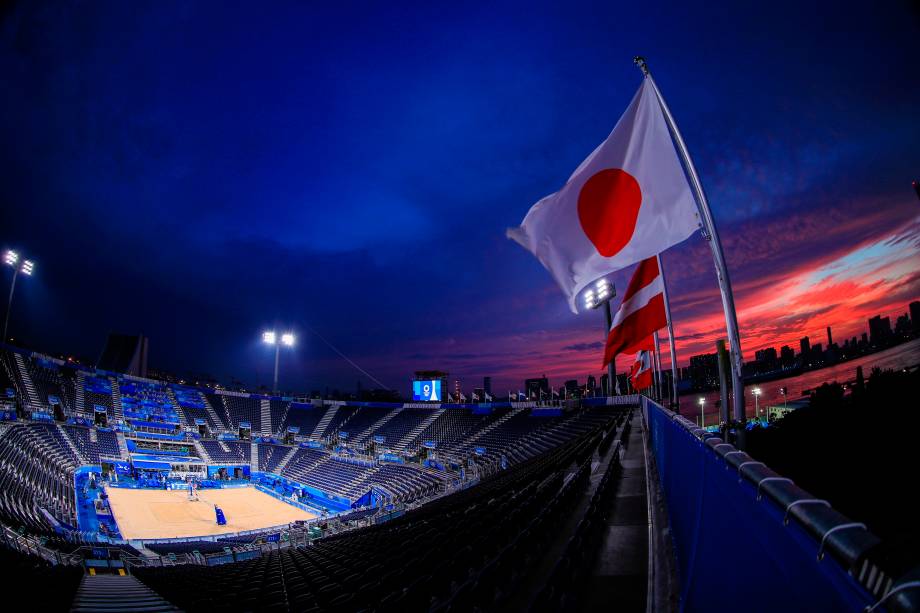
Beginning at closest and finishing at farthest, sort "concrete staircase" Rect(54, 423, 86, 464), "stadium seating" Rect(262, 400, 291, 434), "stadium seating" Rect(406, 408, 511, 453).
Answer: "concrete staircase" Rect(54, 423, 86, 464) → "stadium seating" Rect(406, 408, 511, 453) → "stadium seating" Rect(262, 400, 291, 434)

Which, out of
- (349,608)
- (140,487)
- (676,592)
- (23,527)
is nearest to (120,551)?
(23,527)

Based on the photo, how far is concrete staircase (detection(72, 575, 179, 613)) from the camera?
25.3 feet

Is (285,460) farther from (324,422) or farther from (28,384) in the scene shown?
(28,384)

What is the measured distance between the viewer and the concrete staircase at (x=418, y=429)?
42.8 meters

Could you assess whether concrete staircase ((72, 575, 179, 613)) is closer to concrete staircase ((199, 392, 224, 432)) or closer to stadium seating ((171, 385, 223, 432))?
stadium seating ((171, 385, 223, 432))

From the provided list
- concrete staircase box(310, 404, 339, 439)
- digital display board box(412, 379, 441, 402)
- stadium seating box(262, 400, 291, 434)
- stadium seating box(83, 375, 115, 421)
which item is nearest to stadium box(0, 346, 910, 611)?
stadium seating box(83, 375, 115, 421)

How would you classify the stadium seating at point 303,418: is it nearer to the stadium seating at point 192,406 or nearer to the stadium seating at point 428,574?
the stadium seating at point 192,406

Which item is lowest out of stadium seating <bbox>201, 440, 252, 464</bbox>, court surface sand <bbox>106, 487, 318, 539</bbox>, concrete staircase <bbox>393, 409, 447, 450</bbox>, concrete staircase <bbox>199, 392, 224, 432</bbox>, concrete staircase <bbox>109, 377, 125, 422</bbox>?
court surface sand <bbox>106, 487, 318, 539</bbox>

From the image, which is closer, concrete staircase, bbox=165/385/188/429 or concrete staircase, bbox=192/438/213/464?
concrete staircase, bbox=192/438/213/464

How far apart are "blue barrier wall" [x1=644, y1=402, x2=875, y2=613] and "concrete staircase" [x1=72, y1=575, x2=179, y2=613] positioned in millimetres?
9372

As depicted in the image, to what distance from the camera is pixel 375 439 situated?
45844 mm

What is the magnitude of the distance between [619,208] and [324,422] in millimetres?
55409

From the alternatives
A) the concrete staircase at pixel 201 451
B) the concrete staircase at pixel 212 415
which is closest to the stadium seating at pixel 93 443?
the concrete staircase at pixel 201 451

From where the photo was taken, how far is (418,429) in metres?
44.4
